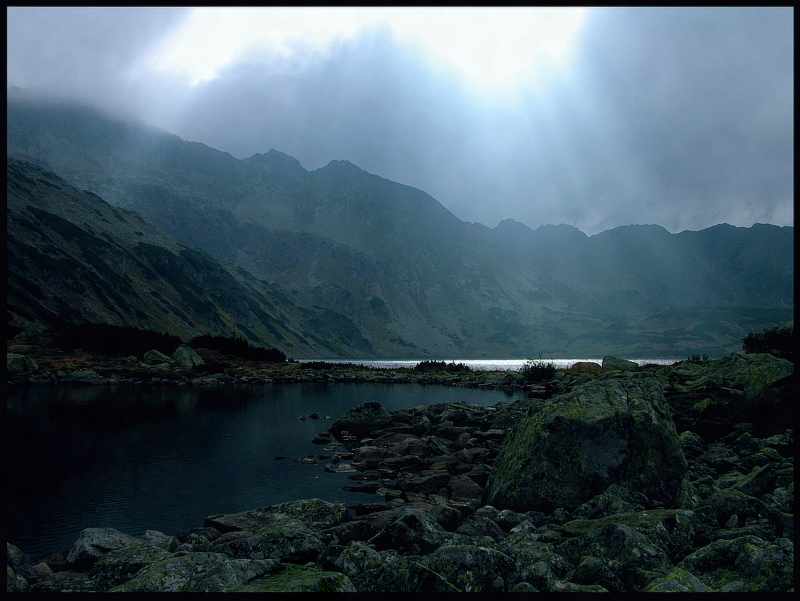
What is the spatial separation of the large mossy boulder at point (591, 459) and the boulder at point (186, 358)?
81.2 metres

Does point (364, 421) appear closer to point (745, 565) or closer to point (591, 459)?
point (591, 459)

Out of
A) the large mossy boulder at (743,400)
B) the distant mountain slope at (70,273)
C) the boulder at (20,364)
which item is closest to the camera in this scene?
the large mossy boulder at (743,400)

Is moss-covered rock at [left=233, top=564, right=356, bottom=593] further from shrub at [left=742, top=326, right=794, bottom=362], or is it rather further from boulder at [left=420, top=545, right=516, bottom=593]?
shrub at [left=742, top=326, right=794, bottom=362]

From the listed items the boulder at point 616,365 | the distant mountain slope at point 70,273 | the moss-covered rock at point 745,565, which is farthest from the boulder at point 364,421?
the distant mountain slope at point 70,273

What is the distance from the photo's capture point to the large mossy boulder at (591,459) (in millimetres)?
17109

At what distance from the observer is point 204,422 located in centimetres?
4128

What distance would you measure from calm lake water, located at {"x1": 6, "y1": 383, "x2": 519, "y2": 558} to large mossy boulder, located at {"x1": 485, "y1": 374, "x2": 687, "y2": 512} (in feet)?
26.7

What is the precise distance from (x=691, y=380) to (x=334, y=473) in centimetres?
3102

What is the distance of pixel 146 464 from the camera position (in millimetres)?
27375

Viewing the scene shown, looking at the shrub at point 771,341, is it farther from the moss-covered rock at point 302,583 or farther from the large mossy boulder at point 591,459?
the moss-covered rock at point 302,583

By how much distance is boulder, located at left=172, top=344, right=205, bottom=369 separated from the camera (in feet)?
285

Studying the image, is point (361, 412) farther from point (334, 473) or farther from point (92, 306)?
point (92, 306)

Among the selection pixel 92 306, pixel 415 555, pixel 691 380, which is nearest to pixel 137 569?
pixel 415 555

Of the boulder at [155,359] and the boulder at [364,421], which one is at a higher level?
the boulder at [155,359]
